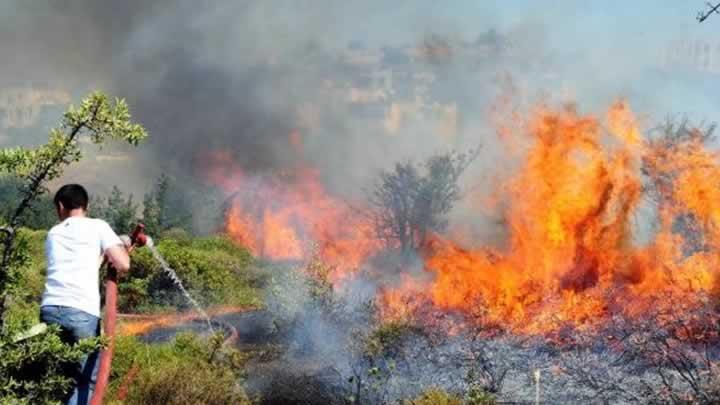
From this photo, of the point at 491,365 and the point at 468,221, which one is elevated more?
the point at 468,221

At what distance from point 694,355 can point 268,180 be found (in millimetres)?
26236

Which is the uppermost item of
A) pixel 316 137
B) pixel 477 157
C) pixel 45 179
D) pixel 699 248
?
pixel 316 137

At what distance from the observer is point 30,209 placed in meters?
3.49

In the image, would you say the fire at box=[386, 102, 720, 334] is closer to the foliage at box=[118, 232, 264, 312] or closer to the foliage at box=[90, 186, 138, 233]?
the foliage at box=[118, 232, 264, 312]

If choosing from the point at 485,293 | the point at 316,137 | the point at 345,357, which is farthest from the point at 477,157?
the point at 345,357

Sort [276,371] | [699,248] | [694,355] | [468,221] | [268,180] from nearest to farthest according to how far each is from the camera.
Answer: [694,355], [276,371], [699,248], [468,221], [268,180]

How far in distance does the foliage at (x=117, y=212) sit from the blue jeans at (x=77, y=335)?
75.5ft

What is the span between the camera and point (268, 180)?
34.5m

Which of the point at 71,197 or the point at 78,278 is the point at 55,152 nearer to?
the point at 71,197

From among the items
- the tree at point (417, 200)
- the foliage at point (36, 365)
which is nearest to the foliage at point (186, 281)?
the tree at point (417, 200)

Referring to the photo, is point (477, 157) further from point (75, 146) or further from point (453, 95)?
point (75, 146)

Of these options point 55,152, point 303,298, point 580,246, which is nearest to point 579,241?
point 580,246

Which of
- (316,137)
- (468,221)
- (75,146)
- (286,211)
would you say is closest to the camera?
(75,146)

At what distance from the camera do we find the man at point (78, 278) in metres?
3.94
